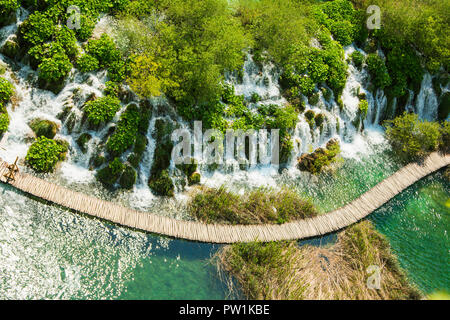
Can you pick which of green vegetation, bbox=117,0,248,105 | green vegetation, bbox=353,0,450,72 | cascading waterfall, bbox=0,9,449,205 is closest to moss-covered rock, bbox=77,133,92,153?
cascading waterfall, bbox=0,9,449,205

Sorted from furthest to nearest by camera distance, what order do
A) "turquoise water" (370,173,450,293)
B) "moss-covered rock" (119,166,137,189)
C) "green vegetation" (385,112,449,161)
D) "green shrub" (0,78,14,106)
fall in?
1. "green vegetation" (385,112,449,161)
2. "moss-covered rock" (119,166,137,189)
3. "turquoise water" (370,173,450,293)
4. "green shrub" (0,78,14,106)

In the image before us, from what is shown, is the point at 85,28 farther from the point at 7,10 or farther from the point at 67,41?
the point at 7,10

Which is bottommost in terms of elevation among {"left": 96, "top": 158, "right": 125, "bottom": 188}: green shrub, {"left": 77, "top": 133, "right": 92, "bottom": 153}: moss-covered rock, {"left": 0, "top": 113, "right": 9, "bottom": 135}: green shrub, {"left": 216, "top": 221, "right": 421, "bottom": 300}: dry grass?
{"left": 216, "top": 221, "right": 421, "bottom": 300}: dry grass

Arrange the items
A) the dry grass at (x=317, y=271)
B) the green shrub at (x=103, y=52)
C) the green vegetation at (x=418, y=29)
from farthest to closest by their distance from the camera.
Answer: the green vegetation at (x=418, y=29) → the green shrub at (x=103, y=52) → the dry grass at (x=317, y=271)

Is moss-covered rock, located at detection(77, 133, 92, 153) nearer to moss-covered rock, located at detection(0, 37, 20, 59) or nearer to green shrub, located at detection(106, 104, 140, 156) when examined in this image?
green shrub, located at detection(106, 104, 140, 156)

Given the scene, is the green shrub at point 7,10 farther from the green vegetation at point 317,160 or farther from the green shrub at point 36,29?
the green vegetation at point 317,160

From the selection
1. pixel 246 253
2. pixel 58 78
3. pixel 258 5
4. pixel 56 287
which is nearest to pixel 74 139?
pixel 58 78

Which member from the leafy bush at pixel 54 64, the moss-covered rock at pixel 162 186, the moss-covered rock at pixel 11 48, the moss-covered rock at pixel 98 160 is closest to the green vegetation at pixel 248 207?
the moss-covered rock at pixel 162 186

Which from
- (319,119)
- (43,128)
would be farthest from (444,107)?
(43,128)
